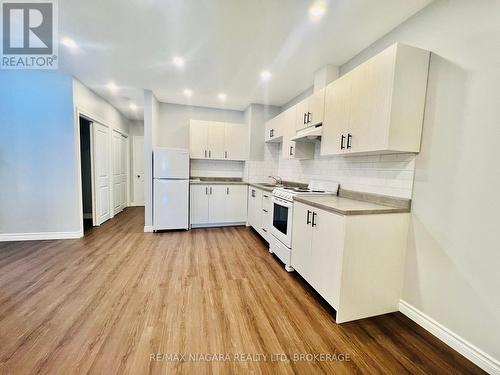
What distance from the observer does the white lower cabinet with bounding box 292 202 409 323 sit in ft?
A: 5.46

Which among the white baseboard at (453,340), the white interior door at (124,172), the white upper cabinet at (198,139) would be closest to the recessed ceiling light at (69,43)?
the white upper cabinet at (198,139)

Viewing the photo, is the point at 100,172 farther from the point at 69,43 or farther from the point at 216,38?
the point at 216,38

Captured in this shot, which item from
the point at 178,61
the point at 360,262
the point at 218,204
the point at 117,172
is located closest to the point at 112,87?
the point at 178,61

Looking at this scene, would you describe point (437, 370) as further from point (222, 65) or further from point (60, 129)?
point (60, 129)

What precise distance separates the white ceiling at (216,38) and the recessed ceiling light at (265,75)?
0.22 ft

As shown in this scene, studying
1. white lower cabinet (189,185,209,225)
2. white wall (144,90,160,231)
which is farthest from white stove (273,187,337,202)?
white wall (144,90,160,231)

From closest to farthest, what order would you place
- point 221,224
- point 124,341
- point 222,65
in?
point 124,341 < point 222,65 < point 221,224

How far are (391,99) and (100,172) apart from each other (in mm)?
5072

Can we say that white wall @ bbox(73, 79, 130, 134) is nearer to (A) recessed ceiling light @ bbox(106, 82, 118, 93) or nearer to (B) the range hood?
(A) recessed ceiling light @ bbox(106, 82, 118, 93)

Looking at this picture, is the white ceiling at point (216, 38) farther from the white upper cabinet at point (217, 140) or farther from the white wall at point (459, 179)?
the white upper cabinet at point (217, 140)

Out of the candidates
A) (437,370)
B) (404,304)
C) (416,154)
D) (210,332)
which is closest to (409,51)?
(416,154)

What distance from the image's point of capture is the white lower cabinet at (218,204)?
419cm

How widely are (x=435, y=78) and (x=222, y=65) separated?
236cm

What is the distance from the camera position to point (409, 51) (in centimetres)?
162
